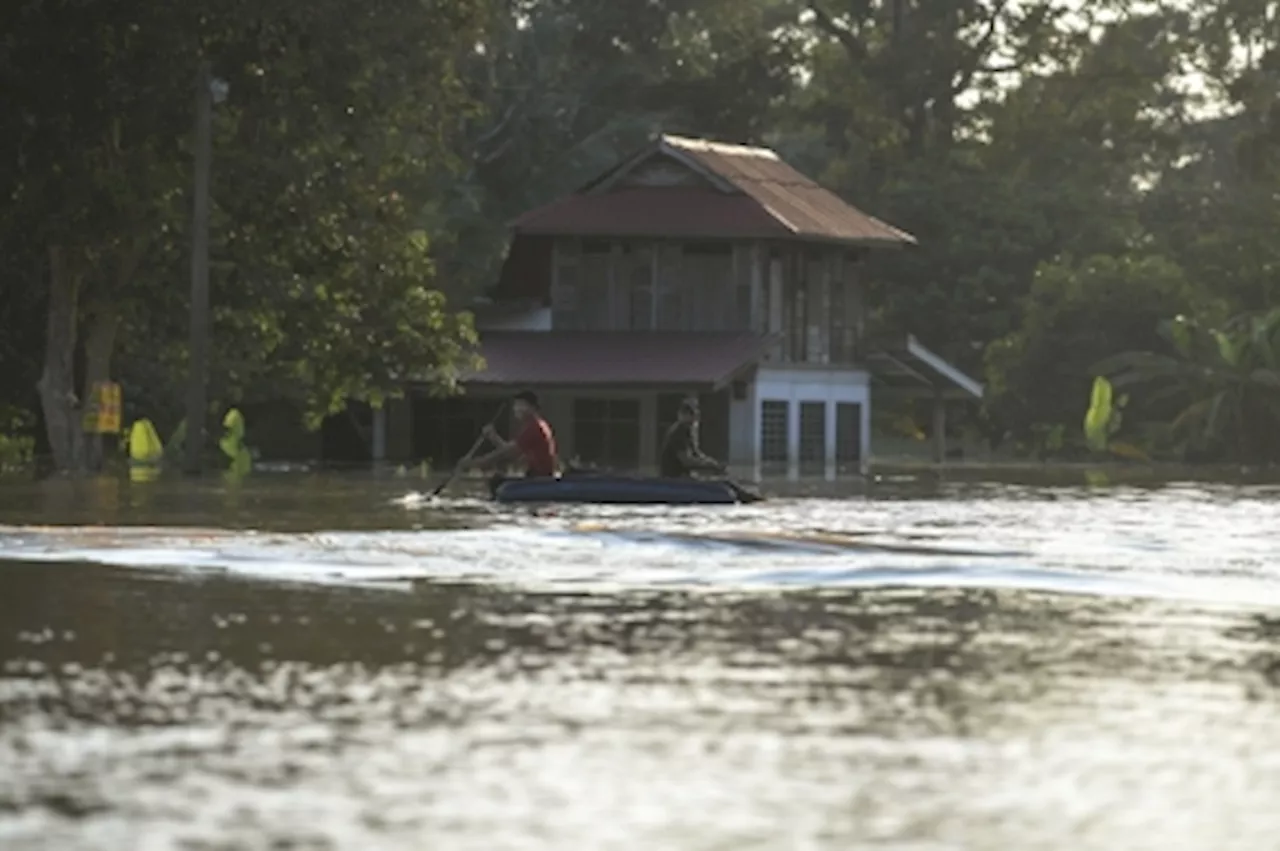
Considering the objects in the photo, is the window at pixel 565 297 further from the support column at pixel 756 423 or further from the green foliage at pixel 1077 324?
the green foliage at pixel 1077 324

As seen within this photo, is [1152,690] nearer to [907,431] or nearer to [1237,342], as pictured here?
[1237,342]

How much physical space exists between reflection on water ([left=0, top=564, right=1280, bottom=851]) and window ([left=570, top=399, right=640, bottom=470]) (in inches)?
2159

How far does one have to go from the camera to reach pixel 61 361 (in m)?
53.7

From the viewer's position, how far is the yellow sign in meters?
53.6

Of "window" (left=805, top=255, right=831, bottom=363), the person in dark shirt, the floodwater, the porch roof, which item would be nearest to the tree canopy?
the porch roof

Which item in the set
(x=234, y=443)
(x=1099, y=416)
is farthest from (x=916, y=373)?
(x=234, y=443)

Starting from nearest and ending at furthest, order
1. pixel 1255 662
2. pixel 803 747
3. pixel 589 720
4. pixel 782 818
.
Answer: pixel 782 818 < pixel 803 747 < pixel 589 720 < pixel 1255 662

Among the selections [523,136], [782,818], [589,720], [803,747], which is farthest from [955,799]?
[523,136]

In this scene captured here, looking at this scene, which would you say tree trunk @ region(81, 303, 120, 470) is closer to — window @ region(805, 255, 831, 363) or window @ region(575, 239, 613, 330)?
window @ region(575, 239, 613, 330)

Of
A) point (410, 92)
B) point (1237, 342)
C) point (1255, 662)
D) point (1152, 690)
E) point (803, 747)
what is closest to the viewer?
point (803, 747)

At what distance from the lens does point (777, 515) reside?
40469mm

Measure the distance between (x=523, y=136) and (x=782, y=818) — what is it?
8476cm

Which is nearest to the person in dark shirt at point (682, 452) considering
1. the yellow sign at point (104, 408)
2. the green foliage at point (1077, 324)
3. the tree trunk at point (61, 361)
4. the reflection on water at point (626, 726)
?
the yellow sign at point (104, 408)

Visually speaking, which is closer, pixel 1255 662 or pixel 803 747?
pixel 803 747
